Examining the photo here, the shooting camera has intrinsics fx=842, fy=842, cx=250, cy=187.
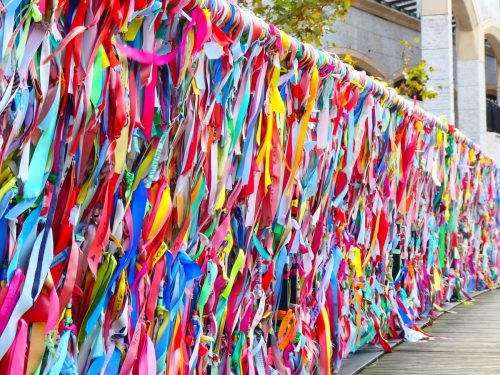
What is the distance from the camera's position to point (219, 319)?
7.18 feet

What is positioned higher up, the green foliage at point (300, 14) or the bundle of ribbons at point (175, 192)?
the green foliage at point (300, 14)

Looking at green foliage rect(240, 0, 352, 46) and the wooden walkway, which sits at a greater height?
green foliage rect(240, 0, 352, 46)

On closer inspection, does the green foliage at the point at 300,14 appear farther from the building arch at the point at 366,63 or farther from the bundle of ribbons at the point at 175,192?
the building arch at the point at 366,63

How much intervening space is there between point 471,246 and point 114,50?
560 cm

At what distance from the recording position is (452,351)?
3.88m

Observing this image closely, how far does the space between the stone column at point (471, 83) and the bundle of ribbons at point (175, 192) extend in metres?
10.8

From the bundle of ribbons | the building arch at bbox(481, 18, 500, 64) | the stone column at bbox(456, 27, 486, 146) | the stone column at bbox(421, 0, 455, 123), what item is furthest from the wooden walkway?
the building arch at bbox(481, 18, 500, 64)

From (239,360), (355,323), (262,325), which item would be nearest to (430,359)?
A: (355,323)

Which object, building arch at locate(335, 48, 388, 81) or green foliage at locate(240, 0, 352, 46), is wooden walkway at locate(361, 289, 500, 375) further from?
building arch at locate(335, 48, 388, 81)

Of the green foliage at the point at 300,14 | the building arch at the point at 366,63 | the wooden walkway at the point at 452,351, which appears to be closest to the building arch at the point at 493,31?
the building arch at the point at 366,63

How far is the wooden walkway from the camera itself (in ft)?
11.3

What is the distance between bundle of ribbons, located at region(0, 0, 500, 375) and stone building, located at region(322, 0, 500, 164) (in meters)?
8.51

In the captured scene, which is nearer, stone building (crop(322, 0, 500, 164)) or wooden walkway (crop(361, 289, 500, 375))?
wooden walkway (crop(361, 289, 500, 375))

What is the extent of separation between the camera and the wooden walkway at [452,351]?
11.3 feet
